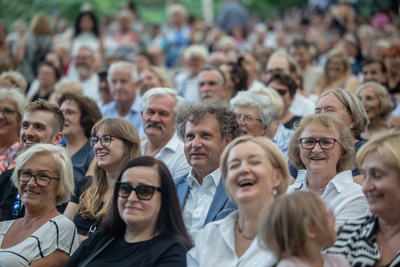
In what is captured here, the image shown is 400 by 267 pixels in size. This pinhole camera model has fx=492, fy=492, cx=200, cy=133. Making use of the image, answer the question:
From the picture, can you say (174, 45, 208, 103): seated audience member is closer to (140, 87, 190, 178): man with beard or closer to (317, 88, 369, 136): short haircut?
(140, 87, 190, 178): man with beard

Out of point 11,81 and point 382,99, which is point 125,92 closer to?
point 11,81

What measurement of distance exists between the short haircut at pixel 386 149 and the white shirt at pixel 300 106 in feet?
12.8

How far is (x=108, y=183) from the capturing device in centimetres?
429

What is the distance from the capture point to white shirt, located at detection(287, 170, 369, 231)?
3309 millimetres

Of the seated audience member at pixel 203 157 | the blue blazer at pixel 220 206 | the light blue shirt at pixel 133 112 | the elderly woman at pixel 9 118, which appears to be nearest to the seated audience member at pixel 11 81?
the light blue shirt at pixel 133 112

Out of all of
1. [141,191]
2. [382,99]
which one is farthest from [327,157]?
[382,99]

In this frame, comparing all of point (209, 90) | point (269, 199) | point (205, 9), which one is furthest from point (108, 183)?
point (205, 9)

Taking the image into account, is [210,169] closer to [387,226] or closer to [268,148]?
[268,148]

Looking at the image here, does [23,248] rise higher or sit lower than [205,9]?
lower

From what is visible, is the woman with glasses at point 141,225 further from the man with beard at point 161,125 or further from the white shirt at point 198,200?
the man with beard at point 161,125

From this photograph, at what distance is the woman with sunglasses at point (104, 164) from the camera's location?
412 cm

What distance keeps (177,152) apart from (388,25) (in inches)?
365

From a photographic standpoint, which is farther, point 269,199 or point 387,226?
point 269,199

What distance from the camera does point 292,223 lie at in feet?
8.10
